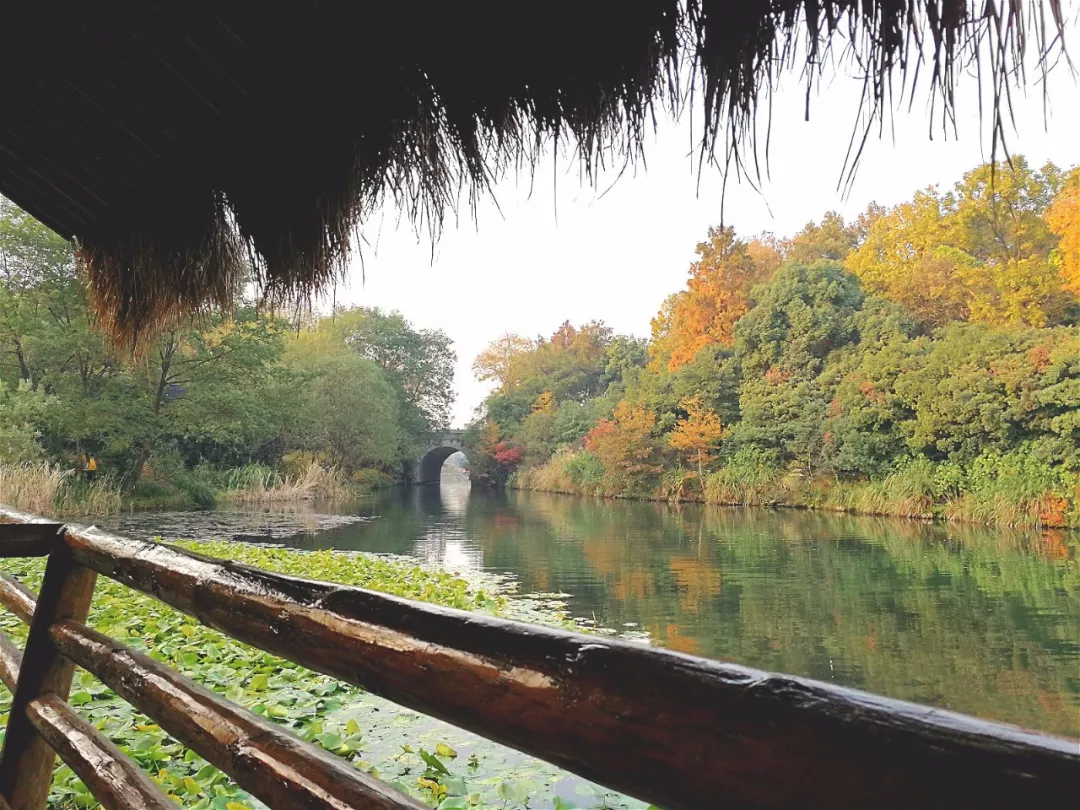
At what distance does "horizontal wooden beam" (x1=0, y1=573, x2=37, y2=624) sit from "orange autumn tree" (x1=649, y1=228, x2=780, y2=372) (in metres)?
22.9

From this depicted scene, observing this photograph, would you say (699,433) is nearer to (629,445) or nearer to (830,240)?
(629,445)

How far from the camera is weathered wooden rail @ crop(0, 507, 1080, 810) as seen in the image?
0.41m

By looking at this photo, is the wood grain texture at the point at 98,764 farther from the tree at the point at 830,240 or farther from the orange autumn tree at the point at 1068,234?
the tree at the point at 830,240

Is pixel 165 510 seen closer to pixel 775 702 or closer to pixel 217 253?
pixel 217 253

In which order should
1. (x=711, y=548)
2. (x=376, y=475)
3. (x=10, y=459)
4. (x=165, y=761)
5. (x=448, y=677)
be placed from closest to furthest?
(x=448, y=677)
(x=165, y=761)
(x=711, y=548)
(x=10, y=459)
(x=376, y=475)

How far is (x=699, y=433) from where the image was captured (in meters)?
20.8

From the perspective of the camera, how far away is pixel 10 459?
39.0 feet

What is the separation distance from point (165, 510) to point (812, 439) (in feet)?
48.4

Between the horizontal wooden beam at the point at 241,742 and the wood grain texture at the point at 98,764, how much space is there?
125 millimetres

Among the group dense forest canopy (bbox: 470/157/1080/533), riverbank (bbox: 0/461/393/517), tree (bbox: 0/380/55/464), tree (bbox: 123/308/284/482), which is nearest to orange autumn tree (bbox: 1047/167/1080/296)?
dense forest canopy (bbox: 470/157/1080/533)

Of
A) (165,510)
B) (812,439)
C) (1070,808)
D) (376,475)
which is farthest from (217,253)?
(376,475)

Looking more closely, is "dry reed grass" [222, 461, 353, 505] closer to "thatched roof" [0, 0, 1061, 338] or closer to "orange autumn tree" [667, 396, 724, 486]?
"orange autumn tree" [667, 396, 724, 486]

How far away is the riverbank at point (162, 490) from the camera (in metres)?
11.5

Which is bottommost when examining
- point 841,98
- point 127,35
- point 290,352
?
point 841,98
